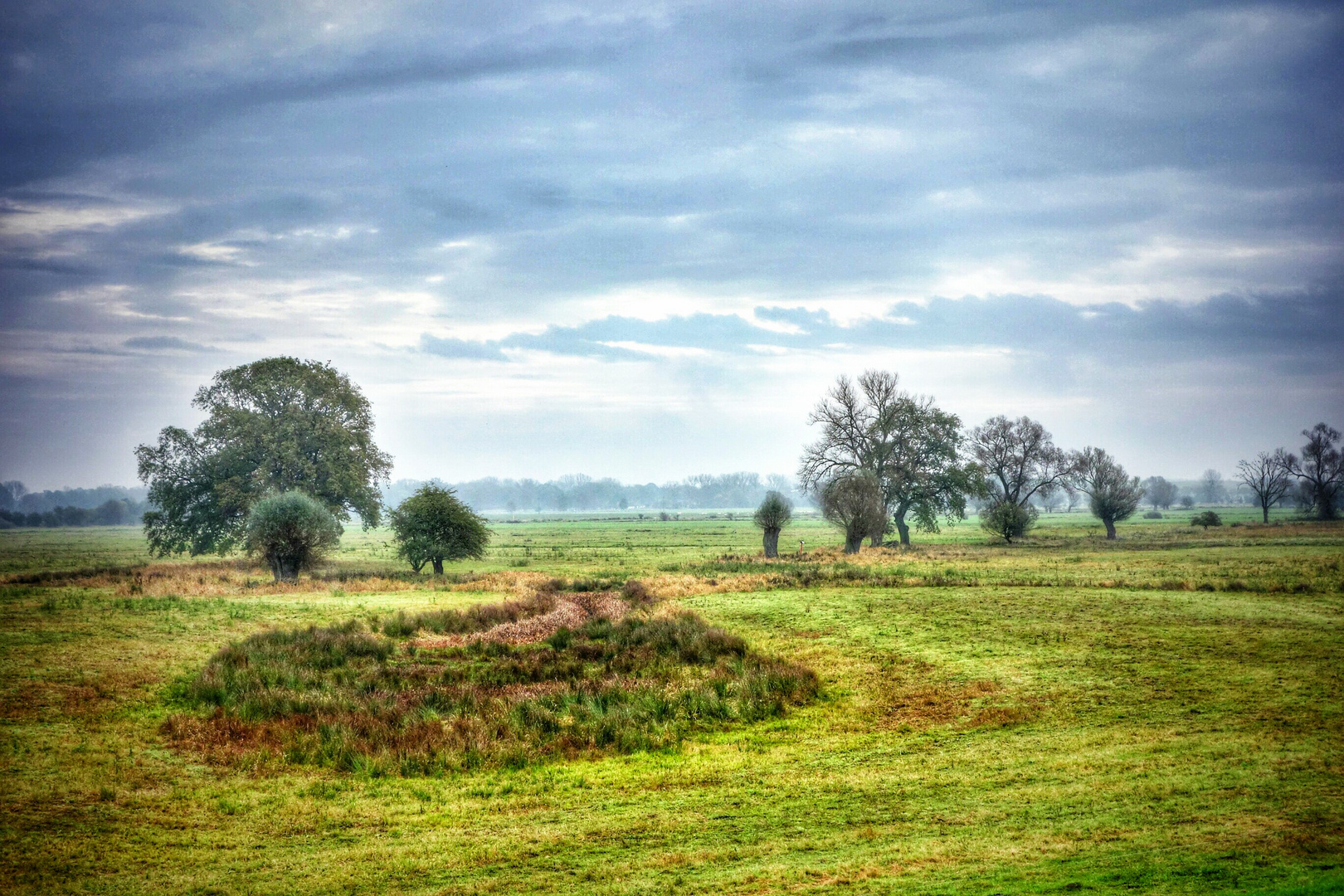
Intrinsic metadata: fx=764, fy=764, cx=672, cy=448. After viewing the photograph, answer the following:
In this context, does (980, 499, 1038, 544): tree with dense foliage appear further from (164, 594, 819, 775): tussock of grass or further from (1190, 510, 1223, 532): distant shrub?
(164, 594, 819, 775): tussock of grass

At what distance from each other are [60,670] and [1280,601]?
36.8 m

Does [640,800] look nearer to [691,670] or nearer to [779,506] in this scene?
[691,670]

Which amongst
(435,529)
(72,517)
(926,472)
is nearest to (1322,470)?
(926,472)

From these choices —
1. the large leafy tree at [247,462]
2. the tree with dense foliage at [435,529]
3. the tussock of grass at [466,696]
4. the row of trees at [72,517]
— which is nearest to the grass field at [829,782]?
the tussock of grass at [466,696]

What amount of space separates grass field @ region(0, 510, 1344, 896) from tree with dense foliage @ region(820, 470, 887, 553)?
31.3 m

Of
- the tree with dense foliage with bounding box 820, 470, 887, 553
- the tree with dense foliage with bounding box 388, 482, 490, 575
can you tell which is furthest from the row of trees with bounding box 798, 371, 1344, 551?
the tree with dense foliage with bounding box 388, 482, 490, 575

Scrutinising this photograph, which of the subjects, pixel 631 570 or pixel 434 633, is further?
pixel 631 570

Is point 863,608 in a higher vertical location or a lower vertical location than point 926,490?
lower

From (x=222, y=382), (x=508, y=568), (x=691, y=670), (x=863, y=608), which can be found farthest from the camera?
(x=222, y=382)

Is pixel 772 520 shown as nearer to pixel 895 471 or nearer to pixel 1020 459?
pixel 895 471

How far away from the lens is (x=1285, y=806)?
959cm

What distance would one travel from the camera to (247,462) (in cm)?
5291

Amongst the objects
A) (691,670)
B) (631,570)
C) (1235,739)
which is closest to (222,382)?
(631,570)

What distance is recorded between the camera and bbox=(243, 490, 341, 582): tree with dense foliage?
41625 mm
